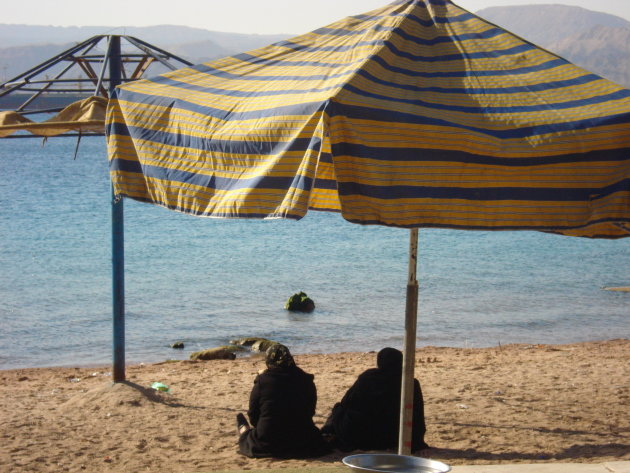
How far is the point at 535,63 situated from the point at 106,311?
13426mm

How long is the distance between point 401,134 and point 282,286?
1657 centimetres

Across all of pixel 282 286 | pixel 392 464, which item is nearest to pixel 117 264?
pixel 392 464

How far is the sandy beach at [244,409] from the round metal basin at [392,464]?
83.0 inches

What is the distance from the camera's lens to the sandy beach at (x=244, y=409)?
566cm

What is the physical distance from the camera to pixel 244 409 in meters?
7.24

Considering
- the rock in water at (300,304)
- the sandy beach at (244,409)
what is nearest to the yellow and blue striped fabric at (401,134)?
the sandy beach at (244,409)

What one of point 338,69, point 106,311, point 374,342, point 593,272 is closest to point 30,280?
point 106,311

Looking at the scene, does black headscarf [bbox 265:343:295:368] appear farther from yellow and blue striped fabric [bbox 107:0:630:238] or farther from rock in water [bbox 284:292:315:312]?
rock in water [bbox 284:292:315:312]

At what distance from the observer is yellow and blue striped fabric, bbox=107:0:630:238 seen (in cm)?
341

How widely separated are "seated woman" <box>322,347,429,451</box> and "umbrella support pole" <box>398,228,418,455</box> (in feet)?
3.06

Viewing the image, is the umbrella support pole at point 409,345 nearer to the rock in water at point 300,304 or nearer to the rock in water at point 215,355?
the rock in water at point 215,355

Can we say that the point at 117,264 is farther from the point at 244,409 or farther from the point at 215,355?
the point at 215,355

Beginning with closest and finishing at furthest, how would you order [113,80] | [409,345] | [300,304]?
1. [409,345]
2. [113,80]
3. [300,304]

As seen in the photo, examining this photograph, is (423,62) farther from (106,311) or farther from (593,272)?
(593,272)
